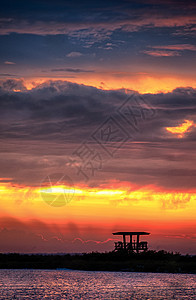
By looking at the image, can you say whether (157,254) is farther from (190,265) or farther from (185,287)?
(185,287)

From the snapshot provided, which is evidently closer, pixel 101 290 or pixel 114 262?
pixel 101 290

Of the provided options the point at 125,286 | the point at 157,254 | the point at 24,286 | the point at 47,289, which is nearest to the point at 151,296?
the point at 125,286

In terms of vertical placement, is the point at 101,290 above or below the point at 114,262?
below

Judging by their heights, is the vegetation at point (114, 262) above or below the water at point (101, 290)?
above

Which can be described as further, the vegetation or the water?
the vegetation

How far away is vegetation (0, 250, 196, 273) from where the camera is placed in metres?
79.2

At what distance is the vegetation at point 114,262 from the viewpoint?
79.2 metres

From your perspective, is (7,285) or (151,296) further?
(7,285)

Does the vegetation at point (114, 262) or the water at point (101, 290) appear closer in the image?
the water at point (101, 290)

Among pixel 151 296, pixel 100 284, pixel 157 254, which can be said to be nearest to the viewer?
pixel 151 296

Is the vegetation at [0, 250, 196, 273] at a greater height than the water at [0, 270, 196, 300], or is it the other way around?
the vegetation at [0, 250, 196, 273]

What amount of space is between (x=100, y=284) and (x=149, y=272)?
20.3m

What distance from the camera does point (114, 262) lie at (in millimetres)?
82812

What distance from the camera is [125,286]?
61.4 meters
